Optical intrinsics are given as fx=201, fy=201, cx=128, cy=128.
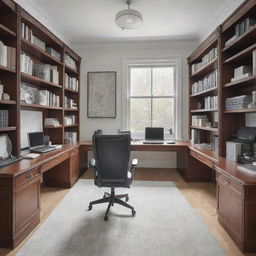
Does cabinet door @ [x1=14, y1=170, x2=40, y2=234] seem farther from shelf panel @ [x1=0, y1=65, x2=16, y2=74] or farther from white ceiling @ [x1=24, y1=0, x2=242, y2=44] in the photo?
white ceiling @ [x1=24, y1=0, x2=242, y2=44]

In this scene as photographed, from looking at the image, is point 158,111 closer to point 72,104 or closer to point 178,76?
point 178,76

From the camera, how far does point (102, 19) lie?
11.7ft

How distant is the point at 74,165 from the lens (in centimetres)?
372

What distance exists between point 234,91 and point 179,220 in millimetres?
1905

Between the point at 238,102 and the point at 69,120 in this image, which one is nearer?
the point at 238,102

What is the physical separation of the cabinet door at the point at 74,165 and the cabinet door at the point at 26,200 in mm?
1273

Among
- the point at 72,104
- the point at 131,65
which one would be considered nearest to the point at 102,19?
the point at 131,65

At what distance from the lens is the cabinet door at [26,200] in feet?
6.22

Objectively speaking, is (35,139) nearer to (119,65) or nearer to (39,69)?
(39,69)

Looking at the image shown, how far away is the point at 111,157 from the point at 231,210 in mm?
1406

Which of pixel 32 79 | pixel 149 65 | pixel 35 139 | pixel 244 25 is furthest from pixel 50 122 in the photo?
pixel 244 25

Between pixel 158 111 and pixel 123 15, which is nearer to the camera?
pixel 123 15

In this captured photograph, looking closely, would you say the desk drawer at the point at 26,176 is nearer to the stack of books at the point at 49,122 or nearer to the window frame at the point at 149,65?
A: the stack of books at the point at 49,122

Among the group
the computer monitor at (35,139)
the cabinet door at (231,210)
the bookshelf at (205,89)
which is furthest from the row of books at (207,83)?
the computer monitor at (35,139)
